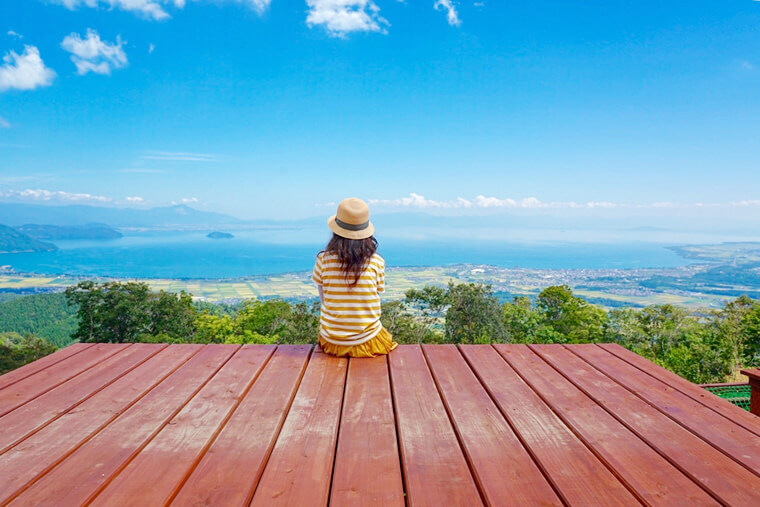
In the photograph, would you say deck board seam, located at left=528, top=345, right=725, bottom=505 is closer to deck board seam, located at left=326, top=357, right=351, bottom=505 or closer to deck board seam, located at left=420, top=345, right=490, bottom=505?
deck board seam, located at left=420, top=345, right=490, bottom=505

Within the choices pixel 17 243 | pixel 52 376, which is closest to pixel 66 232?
pixel 17 243

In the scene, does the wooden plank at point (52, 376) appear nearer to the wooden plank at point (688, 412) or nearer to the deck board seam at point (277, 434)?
the deck board seam at point (277, 434)

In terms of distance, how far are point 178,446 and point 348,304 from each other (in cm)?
114

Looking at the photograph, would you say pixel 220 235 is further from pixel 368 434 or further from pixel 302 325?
pixel 368 434

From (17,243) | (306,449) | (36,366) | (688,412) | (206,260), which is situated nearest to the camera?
(306,449)

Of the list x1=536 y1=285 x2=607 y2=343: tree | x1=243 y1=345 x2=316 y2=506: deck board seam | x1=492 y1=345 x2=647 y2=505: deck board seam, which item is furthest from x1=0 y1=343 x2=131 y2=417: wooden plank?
x1=536 y1=285 x2=607 y2=343: tree

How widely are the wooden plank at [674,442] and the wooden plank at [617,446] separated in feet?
0.14

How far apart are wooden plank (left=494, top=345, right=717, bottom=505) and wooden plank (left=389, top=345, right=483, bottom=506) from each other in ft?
1.62

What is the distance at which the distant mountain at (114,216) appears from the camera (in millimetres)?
118188

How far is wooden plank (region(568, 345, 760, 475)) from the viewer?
145 centimetres

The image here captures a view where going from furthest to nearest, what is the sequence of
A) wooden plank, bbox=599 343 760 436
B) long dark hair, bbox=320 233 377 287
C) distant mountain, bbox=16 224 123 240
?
distant mountain, bbox=16 224 123 240 < long dark hair, bbox=320 233 377 287 < wooden plank, bbox=599 343 760 436

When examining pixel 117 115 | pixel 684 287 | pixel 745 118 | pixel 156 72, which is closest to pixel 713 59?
pixel 684 287

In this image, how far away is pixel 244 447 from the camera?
4.66 ft

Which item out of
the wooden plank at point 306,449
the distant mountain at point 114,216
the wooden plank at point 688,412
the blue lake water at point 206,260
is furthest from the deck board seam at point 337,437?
the distant mountain at point 114,216
